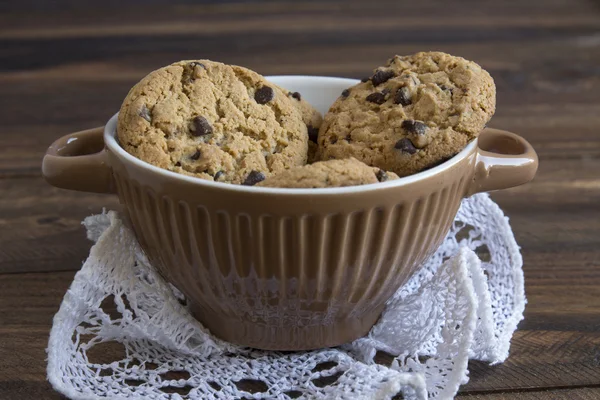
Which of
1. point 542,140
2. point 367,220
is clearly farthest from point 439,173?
point 542,140

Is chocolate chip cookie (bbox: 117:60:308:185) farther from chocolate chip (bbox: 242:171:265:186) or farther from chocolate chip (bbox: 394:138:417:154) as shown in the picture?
chocolate chip (bbox: 394:138:417:154)

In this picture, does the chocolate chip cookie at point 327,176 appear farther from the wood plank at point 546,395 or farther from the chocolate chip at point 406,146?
the wood plank at point 546,395

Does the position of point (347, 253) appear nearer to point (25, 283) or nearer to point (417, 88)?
point (417, 88)

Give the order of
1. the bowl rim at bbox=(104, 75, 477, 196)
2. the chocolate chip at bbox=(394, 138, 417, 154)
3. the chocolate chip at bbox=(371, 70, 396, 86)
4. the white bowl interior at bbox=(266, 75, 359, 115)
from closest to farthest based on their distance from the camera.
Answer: the bowl rim at bbox=(104, 75, 477, 196)
the chocolate chip at bbox=(394, 138, 417, 154)
the chocolate chip at bbox=(371, 70, 396, 86)
the white bowl interior at bbox=(266, 75, 359, 115)

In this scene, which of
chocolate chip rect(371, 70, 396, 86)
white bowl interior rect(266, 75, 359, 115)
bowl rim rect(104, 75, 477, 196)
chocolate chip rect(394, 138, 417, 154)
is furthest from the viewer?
white bowl interior rect(266, 75, 359, 115)

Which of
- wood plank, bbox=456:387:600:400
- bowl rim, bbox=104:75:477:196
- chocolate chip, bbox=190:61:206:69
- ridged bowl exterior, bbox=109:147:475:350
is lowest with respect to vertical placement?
wood plank, bbox=456:387:600:400

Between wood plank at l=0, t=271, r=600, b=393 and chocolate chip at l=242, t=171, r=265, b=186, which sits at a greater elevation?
chocolate chip at l=242, t=171, r=265, b=186

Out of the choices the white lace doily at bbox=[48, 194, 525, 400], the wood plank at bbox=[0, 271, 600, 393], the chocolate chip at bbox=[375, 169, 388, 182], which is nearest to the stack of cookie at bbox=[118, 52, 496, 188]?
the chocolate chip at bbox=[375, 169, 388, 182]
